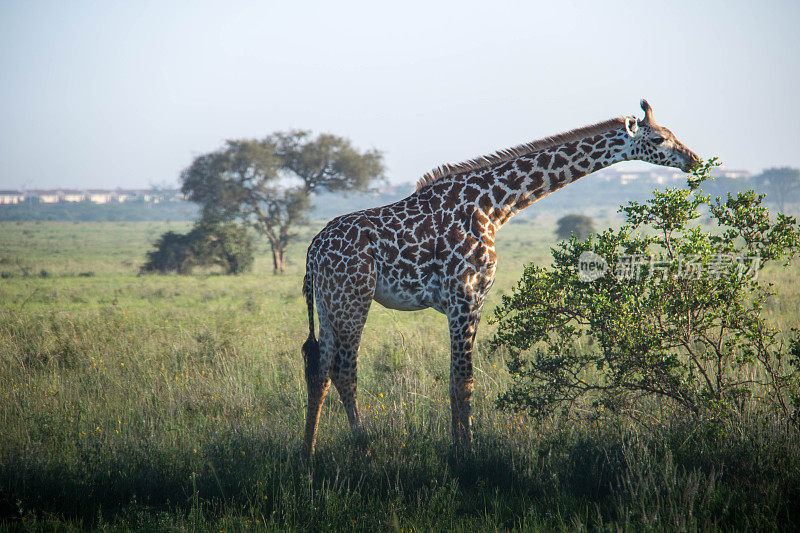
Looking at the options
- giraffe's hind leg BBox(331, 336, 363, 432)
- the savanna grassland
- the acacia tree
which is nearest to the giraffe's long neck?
giraffe's hind leg BBox(331, 336, 363, 432)

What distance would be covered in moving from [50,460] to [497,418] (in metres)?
4.36

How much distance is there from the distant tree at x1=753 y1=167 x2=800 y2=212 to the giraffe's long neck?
8939cm

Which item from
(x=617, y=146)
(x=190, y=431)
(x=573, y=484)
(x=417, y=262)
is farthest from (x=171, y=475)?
(x=617, y=146)

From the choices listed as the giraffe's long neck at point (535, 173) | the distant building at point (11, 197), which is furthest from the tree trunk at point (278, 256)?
the distant building at point (11, 197)

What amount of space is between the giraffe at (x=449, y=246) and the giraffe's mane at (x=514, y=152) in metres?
0.01

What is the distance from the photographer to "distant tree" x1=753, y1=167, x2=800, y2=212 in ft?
263

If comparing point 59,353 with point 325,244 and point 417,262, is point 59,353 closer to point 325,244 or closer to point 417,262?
point 325,244

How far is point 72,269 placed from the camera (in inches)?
1080

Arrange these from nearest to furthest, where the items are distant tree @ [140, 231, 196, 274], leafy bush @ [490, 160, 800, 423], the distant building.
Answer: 1. leafy bush @ [490, 160, 800, 423]
2. distant tree @ [140, 231, 196, 274]
3. the distant building

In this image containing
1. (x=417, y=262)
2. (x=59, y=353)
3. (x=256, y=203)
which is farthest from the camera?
(x=256, y=203)

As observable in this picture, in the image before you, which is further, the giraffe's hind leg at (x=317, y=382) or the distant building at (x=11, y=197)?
the distant building at (x=11, y=197)

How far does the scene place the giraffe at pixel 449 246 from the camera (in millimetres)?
5520

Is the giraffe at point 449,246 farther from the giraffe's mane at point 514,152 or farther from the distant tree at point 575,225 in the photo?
the distant tree at point 575,225

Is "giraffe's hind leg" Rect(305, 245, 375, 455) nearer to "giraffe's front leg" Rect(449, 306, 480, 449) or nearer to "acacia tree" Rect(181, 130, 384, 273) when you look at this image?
"giraffe's front leg" Rect(449, 306, 480, 449)
